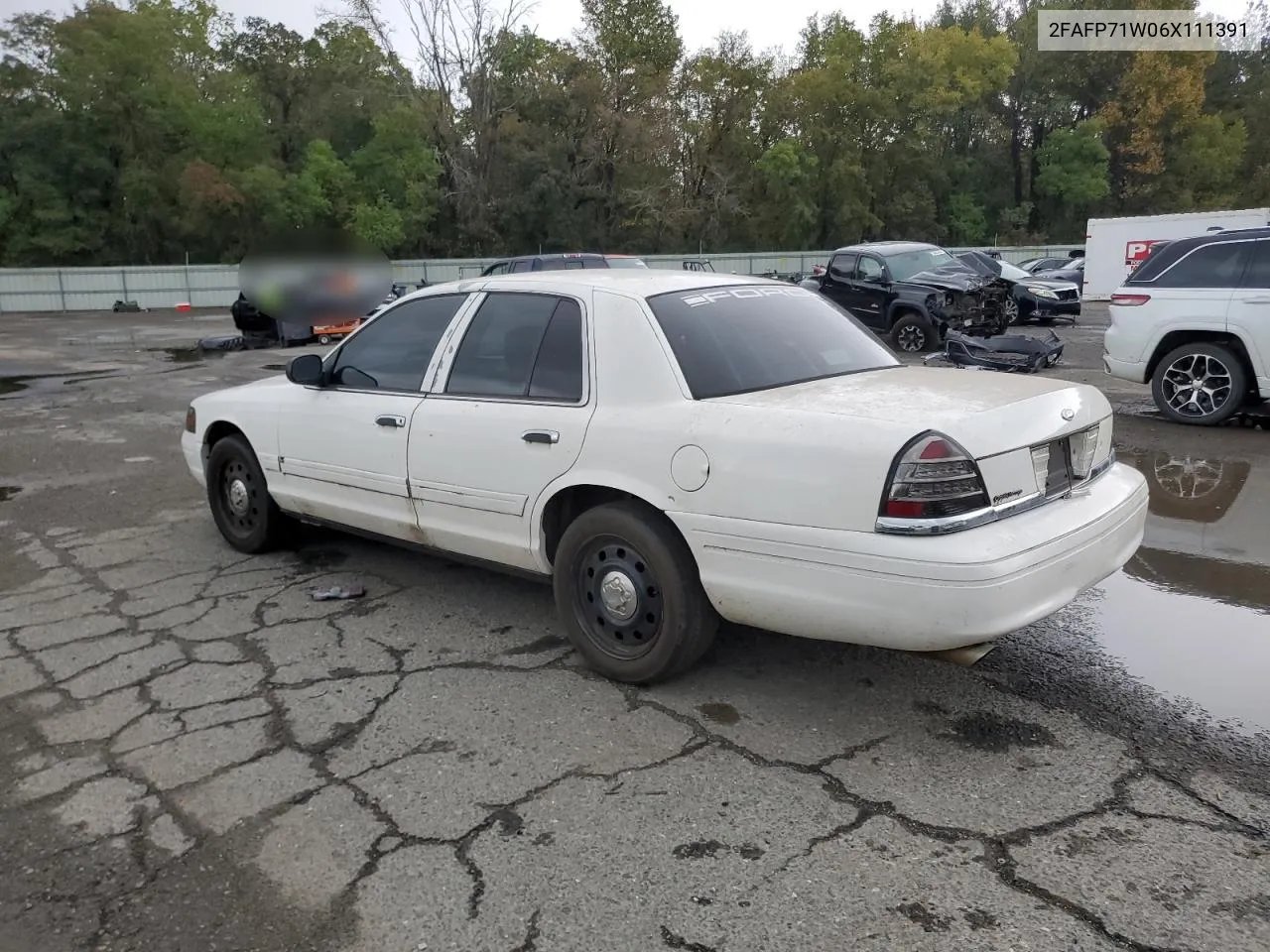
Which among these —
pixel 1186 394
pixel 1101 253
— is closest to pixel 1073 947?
pixel 1186 394

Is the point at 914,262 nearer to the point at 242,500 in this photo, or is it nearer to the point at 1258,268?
the point at 1258,268

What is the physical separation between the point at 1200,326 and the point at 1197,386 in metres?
0.63

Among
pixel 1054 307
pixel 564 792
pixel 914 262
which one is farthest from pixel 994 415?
pixel 1054 307

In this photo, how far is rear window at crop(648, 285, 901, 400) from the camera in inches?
154

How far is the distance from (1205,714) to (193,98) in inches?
2170

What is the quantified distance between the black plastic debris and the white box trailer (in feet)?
69.3

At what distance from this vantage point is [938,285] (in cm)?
1529

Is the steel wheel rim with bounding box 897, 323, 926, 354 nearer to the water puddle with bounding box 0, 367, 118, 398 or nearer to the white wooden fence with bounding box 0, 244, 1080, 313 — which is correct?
Result: the water puddle with bounding box 0, 367, 118, 398

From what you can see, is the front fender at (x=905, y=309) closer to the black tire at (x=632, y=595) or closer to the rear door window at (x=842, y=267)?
the rear door window at (x=842, y=267)

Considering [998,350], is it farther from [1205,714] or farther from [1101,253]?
[1101,253]

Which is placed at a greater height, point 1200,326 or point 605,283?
point 605,283

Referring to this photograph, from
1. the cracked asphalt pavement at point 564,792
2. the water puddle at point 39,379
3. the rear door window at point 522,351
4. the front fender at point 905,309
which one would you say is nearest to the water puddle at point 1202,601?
the cracked asphalt pavement at point 564,792

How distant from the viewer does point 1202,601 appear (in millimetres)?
4824

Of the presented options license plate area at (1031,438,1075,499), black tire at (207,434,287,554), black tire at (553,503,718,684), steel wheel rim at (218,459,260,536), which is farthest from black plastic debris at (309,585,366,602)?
license plate area at (1031,438,1075,499)
